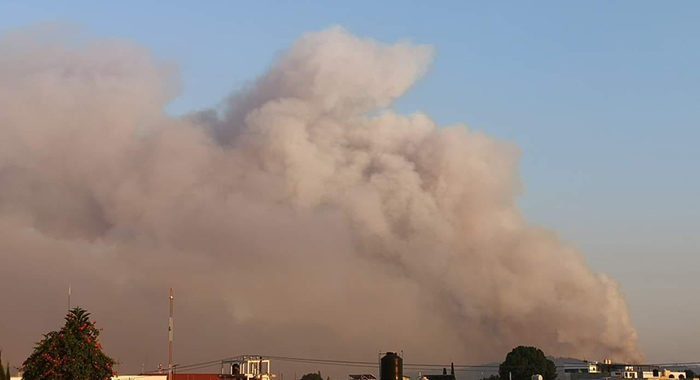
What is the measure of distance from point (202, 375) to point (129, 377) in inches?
721

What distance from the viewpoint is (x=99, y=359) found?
90.8 metres

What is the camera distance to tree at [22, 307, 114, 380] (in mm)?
88750

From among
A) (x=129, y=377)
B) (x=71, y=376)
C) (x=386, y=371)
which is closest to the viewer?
(x=386, y=371)

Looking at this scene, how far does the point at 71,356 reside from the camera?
89.0 metres

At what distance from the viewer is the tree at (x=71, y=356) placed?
291 feet

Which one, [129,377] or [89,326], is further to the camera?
[129,377]

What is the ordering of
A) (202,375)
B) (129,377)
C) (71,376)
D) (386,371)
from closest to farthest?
(386,371) < (71,376) < (129,377) < (202,375)

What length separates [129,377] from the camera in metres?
176

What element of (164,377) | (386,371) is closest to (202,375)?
(164,377)

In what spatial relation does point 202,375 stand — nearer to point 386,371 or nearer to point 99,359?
point 99,359

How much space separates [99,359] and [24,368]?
22.9 feet

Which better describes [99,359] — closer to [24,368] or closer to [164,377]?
[24,368]

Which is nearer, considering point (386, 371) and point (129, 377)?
point (386, 371)

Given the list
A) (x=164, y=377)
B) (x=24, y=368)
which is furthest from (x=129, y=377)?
(x=24, y=368)
